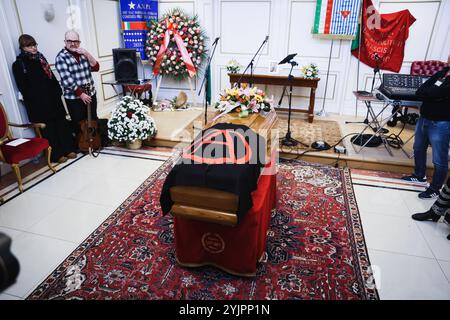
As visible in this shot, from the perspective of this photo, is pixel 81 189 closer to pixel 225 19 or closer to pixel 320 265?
pixel 320 265

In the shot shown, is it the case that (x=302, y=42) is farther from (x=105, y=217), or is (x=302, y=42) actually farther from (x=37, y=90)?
(x=105, y=217)

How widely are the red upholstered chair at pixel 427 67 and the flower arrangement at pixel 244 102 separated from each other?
337cm

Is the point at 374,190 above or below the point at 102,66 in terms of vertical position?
below

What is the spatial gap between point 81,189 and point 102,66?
3.09m

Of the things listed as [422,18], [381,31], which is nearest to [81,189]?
[381,31]

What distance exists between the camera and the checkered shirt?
3930mm

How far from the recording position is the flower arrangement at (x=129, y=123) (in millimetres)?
4434

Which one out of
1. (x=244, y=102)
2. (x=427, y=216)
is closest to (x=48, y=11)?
→ (x=244, y=102)

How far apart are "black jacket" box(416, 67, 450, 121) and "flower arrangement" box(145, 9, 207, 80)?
407cm

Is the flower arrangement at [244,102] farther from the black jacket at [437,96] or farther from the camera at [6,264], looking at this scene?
the camera at [6,264]

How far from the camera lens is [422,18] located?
5129 millimetres

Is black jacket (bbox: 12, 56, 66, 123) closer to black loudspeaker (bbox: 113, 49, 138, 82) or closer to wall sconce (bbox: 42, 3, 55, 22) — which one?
wall sconce (bbox: 42, 3, 55, 22)

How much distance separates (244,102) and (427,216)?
212 centimetres

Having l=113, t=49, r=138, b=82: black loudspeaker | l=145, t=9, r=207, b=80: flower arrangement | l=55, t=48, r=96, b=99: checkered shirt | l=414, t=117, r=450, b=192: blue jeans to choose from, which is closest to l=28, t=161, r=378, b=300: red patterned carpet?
l=414, t=117, r=450, b=192: blue jeans
